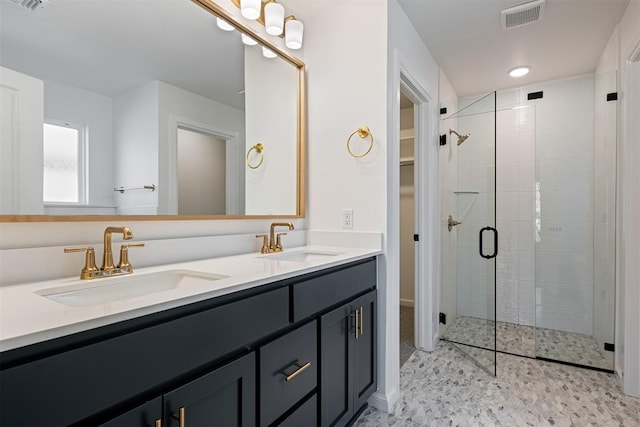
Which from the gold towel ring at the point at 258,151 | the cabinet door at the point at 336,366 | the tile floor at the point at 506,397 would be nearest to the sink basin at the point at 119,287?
the cabinet door at the point at 336,366

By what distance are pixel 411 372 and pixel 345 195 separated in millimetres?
1329

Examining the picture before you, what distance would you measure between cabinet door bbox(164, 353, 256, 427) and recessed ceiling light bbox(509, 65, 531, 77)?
10.4 ft

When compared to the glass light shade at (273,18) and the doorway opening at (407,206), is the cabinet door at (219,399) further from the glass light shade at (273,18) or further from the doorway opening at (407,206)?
the doorway opening at (407,206)

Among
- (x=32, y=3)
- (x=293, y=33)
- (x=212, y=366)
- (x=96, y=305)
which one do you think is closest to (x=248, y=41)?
(x=293, y=33)

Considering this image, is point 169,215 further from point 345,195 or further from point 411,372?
point 411,372

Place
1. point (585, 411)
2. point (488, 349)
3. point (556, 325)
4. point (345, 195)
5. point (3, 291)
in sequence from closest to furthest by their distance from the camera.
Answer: point (3, 291)
point (585, 411)
point (345, 195)
point (488, 349)
point (556, 325)

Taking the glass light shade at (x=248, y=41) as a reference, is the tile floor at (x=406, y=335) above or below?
below

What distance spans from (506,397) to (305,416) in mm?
1392

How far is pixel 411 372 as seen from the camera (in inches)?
87.1

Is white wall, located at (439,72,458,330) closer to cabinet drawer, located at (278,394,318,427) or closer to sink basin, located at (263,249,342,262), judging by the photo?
sink basin, located at (263,249,342,262)

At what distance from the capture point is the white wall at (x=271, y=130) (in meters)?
1.81

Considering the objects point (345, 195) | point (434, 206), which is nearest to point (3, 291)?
point (345, 195)

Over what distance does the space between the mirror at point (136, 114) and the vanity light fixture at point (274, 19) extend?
0.26 ft

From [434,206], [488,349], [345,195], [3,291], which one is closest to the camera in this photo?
[3,291]
